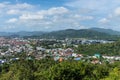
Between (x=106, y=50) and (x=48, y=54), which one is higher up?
(x=48, y=54)

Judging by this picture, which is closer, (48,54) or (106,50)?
(48,54)

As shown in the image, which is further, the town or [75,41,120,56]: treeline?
[75,41,120,56]: treeline

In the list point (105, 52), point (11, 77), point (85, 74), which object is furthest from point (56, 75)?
point (105, 52)

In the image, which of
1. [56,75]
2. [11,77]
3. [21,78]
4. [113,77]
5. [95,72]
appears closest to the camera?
[113,77]

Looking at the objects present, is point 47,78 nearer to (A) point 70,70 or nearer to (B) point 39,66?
(A) point 70,70

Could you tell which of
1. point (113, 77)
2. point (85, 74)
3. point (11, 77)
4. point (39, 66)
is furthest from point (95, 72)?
point (39, 66)

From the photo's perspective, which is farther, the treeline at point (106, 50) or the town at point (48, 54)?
the treeline at point (106, 50)

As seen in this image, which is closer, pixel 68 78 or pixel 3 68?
pixel 68 78

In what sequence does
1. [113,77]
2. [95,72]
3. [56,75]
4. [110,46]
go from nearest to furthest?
[113,77] → [56,75] → [95,72] → [110,46]

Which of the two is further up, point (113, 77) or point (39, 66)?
point (113, 77)

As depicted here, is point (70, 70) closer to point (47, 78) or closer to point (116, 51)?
point (47, 78)
